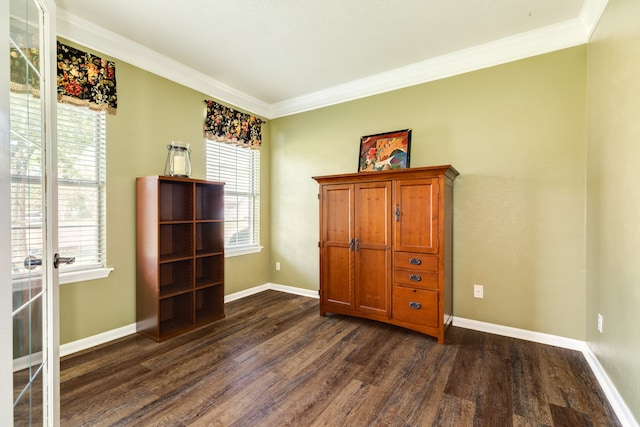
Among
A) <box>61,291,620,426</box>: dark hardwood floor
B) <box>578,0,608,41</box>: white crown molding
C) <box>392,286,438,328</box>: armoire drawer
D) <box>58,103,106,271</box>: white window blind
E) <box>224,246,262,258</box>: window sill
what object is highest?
<box>578,0,608,41</box>: white crown molding

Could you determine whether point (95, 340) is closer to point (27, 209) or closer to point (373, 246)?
point (27, 209)

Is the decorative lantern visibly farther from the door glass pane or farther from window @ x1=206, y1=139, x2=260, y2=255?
the door glass pane

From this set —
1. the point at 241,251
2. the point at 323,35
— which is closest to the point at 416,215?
the point at 323,35

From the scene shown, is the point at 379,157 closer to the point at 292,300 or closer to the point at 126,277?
the point at 292,300

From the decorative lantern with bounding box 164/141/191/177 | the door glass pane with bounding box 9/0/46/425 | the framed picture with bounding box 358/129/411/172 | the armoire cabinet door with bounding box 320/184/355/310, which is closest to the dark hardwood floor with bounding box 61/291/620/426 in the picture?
the armoire cabinet door with bounding box 320/184/355/310

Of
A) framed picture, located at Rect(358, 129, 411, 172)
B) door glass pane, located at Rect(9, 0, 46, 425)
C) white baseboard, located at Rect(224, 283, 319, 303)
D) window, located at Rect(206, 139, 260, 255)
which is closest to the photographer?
door glass pane, located at Rect(9, 0, 46, 425)

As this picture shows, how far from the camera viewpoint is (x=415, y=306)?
2.65m

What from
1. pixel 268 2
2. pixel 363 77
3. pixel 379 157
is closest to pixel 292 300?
pixel 379 157

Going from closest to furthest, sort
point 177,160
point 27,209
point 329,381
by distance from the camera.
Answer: point 27,209, point 329,381, point 177,160

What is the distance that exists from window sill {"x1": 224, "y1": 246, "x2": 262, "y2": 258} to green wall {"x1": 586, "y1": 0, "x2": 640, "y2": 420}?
358 centimetres

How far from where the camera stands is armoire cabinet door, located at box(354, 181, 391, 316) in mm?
2816

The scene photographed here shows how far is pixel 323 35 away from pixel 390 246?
6.73 ft

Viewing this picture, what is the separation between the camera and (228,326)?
2.95 m

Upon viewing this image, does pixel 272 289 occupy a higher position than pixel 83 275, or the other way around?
pixel 83 275
